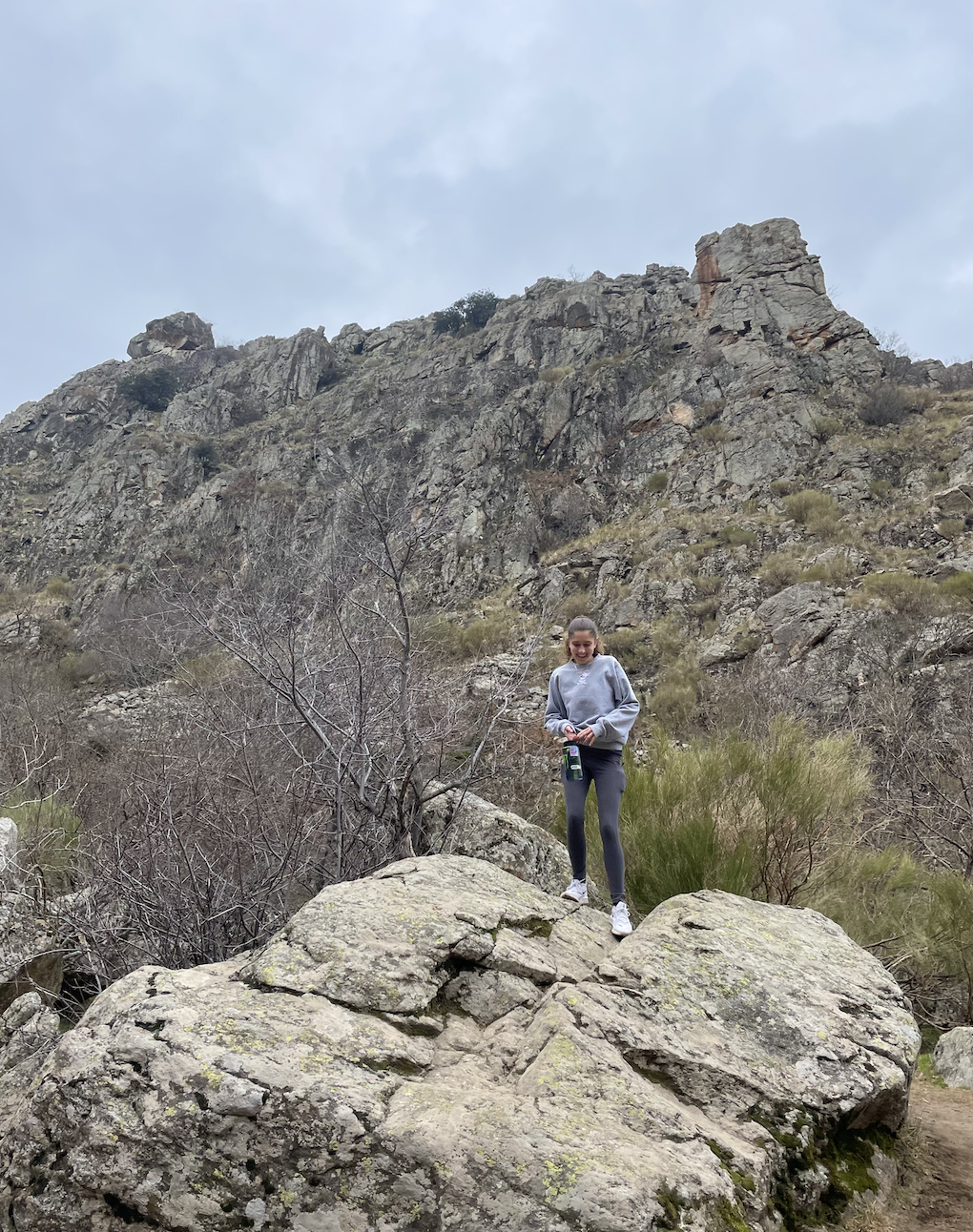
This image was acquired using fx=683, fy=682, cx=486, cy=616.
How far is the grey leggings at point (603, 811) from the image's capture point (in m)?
3.49

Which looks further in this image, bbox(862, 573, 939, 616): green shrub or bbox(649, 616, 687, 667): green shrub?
bbox(649, 616, 687, 667): green shrub

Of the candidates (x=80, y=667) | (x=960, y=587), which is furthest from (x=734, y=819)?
(x=80, y=667)

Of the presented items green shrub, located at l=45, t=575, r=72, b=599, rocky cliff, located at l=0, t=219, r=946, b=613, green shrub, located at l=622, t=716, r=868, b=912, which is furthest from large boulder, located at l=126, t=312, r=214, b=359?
green shrub, located at l=622, t=716, r=868, b=912

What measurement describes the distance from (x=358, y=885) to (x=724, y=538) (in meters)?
20.6

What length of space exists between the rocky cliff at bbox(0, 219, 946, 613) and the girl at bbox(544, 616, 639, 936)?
15.1m

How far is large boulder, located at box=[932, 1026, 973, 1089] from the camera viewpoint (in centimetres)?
308

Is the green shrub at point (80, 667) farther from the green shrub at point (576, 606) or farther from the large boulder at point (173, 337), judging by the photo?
the large boulder at point (173, 337)

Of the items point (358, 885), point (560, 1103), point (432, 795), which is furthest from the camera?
point (432, 795)

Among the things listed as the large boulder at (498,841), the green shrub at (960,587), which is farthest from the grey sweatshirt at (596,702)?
the green shrub at (960,587)

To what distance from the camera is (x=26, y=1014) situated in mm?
3123

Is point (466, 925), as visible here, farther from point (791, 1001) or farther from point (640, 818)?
point (640, 818)

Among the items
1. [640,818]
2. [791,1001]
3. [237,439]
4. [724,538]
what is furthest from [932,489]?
[237,439]

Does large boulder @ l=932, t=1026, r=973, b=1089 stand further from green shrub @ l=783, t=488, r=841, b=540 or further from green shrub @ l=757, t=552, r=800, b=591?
green shrub @ l=783, t=488, r=841, b=540

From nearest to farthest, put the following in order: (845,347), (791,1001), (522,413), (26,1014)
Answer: (791,1001) < (26,1014) < (845,347) < (522,413)
